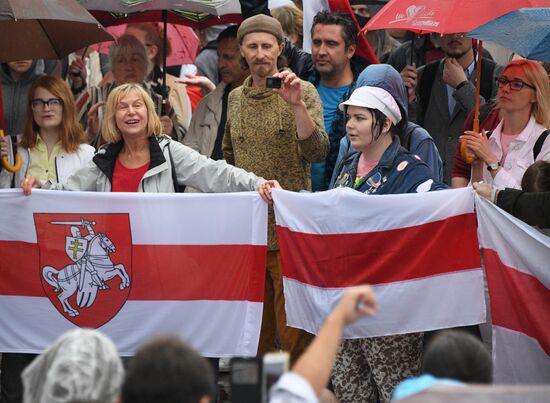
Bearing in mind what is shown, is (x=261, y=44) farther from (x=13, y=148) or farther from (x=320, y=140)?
(x=13, y=148)

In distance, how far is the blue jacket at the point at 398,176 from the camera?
7.20m

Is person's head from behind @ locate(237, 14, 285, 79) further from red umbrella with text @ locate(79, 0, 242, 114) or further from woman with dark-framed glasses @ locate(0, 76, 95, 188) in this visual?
woman with dark-framed glasses @ locate(0, 76, 95, 188)

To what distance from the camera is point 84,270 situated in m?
7.55

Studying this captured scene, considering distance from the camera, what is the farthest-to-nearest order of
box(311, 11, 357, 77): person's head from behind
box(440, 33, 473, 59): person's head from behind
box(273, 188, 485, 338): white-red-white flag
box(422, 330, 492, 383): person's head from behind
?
box(440, 33, 473, 59): person's head from behind < box(311, 11, 357, 77): person's head from behind < box(273, 188, 485, 338): white-red-white flag < box(422, 330, 492, 383): person's head from behind

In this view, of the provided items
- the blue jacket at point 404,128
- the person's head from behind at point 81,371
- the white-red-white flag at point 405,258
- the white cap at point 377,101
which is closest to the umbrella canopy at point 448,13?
the blue jacket at point 404,128

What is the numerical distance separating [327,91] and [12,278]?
8.50 ft

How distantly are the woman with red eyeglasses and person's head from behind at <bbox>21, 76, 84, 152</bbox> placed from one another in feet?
8.98

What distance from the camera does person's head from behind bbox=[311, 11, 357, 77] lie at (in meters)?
8.62

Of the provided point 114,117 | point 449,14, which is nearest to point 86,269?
point 114,117

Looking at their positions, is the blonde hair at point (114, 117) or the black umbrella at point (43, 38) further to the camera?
the black umbrella at point (43, 38)

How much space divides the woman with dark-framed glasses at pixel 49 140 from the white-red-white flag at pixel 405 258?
82.2 inches

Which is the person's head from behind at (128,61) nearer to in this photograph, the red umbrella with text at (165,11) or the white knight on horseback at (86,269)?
the red umbrella with text at (165,11)

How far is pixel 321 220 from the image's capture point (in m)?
7.28

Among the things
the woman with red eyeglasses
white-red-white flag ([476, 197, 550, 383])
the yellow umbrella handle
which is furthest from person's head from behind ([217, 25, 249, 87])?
white-red-white flag ([476, 197, 550, 383])
